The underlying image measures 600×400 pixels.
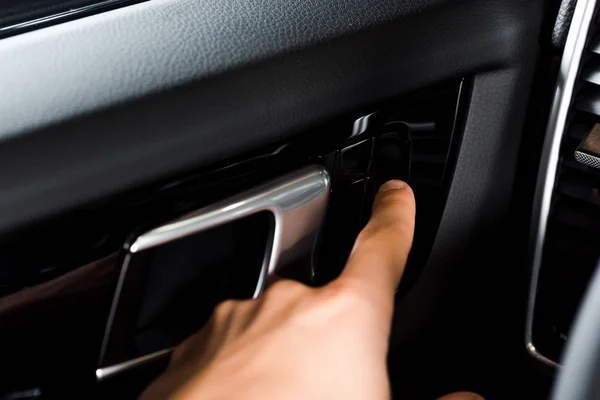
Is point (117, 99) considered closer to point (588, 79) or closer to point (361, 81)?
point (361, 81)

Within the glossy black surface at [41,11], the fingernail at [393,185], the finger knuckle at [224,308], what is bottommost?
the finger knuckle at [224,308]

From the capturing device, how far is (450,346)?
891mm

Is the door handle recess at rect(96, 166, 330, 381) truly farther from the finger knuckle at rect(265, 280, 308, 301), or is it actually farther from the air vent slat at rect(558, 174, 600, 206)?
the air vent slat at rect(558, 174, 600, 206)

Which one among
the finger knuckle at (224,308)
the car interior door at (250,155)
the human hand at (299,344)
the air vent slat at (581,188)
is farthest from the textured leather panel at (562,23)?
the finger knuckle at (224,308)

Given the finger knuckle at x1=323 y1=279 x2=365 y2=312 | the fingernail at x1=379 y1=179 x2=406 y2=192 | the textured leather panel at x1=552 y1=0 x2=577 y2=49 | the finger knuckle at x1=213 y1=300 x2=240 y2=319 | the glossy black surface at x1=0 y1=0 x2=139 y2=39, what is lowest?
the finger knuckle at x1=213 y1=300 x2=240 y2=319

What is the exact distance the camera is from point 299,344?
21.7 inches

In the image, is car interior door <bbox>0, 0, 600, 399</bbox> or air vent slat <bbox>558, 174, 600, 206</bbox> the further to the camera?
air vent slat <bbox>558, 174, 600, 206</bbox>

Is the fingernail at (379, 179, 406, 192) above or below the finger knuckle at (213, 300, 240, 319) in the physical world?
above

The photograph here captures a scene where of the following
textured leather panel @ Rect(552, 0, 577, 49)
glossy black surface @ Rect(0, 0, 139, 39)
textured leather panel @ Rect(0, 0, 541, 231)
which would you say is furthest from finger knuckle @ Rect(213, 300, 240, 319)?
textured leather panel @ Rect(552, 0, 577, 49)

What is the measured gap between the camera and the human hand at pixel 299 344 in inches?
20.9

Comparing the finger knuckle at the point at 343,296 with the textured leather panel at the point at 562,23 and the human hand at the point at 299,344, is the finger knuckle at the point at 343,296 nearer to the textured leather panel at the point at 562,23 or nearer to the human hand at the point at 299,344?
the human hand at the point at 299,344

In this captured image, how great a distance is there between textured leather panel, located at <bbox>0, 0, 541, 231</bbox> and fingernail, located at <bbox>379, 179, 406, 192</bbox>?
8 cm

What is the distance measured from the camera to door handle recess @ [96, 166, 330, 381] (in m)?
0.57

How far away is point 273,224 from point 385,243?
0.09 meters
